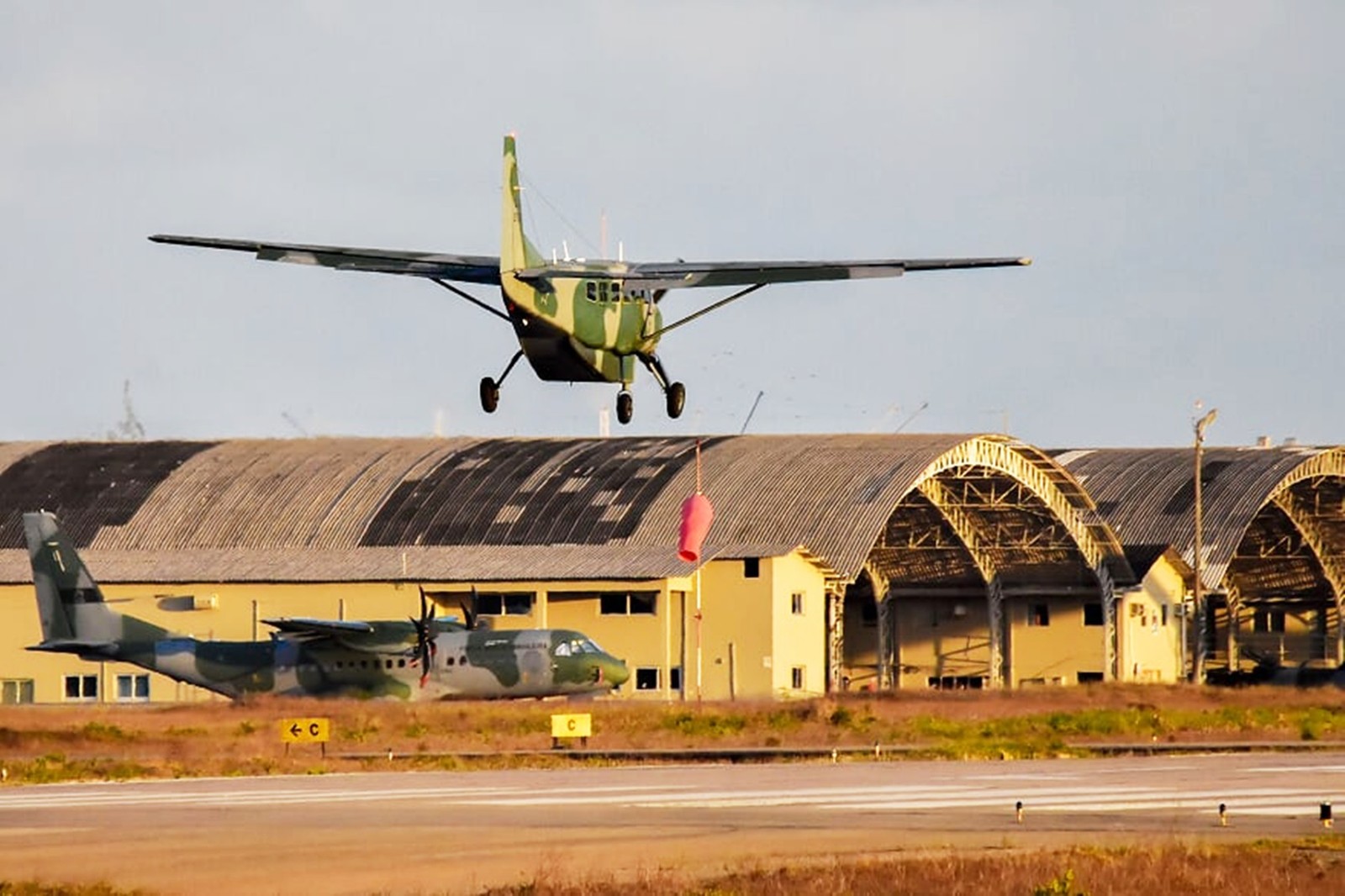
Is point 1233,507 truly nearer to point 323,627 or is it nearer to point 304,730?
point 323,627

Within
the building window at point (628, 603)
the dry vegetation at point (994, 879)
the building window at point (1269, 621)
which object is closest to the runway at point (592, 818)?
the dry vegetation at point (994, 879)

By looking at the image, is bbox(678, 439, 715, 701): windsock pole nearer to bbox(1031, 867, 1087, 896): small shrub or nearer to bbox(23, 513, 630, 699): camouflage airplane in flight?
bbox(23, 513, 630, 699): camouflage airplane in flight

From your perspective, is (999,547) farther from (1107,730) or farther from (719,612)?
(1107,730)

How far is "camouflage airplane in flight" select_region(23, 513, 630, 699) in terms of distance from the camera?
70.8m

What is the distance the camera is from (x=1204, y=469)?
102375mm

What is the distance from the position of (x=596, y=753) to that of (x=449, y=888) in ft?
85.1

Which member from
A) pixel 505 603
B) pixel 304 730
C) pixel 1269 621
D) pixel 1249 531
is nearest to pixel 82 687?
pixel 505 603

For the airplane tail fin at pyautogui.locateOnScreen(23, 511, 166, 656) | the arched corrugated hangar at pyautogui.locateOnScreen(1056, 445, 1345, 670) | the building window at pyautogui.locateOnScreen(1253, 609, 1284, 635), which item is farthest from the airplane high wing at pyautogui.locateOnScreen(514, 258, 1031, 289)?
the building window at pyautogui.locateOnScreen(1253, 609, 1284, 635)

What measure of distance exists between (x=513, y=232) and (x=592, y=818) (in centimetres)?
1116

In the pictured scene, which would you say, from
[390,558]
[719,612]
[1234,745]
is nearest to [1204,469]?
[719,612]

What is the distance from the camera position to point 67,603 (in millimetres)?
75062

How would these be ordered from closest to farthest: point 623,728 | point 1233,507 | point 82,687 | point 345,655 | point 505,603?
point 623,728 → point 345,655 → point 505,603 → point 82,687 → point 1233,507

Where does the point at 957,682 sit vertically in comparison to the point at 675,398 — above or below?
below

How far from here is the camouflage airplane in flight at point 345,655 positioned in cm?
7081
